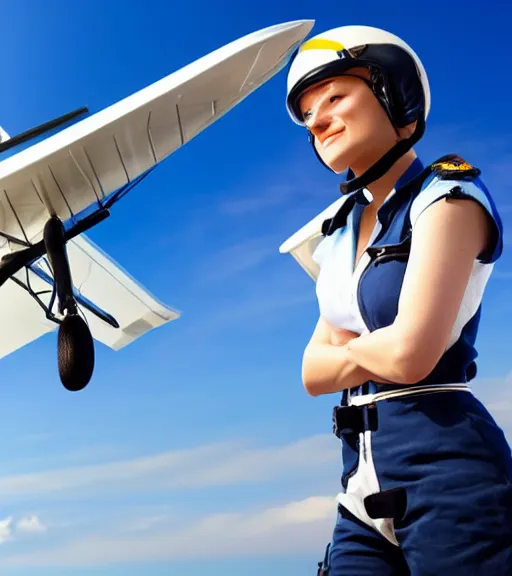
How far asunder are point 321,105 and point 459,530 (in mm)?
1273

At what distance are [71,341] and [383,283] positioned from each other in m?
5.44

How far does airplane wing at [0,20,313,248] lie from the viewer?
6887mm

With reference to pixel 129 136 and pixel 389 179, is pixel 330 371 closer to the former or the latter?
pixel 389 179

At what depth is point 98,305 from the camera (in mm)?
13883

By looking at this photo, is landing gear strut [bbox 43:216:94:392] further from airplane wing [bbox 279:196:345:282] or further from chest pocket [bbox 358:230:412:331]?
chest pocket [bbox 358:230:412:331]

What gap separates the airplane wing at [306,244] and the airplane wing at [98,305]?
9593 mm

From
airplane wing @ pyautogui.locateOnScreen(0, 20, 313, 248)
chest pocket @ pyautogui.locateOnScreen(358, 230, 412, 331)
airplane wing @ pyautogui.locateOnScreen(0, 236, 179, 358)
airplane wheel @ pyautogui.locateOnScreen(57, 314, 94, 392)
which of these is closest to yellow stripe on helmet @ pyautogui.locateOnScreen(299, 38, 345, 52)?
chest pocket @ pyautogui.locateOnScreen(358, 230, 412, 331)

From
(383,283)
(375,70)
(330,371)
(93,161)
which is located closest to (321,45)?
(375,70)

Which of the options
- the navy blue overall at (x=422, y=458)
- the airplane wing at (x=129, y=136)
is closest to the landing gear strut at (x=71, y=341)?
the airplane wing at (x=129, y=136)

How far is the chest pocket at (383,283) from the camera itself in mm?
1863

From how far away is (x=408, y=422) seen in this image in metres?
1.86

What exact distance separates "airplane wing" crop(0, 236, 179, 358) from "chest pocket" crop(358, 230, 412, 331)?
1091 cm

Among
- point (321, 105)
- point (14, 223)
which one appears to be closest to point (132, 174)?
point (14, 223)

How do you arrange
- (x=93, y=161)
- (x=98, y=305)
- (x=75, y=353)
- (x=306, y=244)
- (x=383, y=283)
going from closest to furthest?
1. (x=383, y=283)
2. (x=306, y=244)
3. (x=75, y=353)
4. (x=93, y=161)
5. (x=98, y=305)
